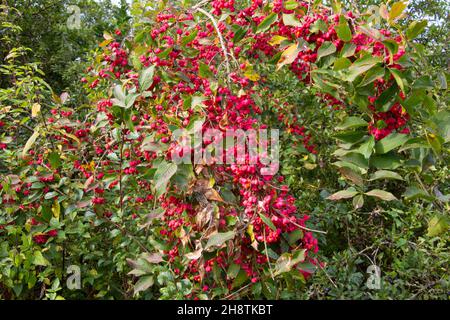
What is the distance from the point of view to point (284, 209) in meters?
1.20

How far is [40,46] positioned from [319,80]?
387cm

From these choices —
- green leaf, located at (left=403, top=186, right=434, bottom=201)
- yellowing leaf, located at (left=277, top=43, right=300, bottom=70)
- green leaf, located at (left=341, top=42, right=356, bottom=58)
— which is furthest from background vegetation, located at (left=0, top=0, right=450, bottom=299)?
yellowing leaf, located at (left=277, top=43, right=300, bottom=70)

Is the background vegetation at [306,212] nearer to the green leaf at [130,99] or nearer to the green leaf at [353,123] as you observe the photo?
the green leaf at [353,123]

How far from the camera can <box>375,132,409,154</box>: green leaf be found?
111cm

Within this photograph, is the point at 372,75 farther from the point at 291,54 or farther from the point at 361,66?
the point at 291,54

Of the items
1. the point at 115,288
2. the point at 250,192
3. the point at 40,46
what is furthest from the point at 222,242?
the point at 40,46

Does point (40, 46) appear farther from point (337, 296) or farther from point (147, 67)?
point (337, 296)

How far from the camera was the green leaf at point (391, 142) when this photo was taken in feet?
3.64

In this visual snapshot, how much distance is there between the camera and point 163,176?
48.2 inches

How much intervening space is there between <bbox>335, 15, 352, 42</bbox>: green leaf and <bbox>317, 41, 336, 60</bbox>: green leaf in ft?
0.17

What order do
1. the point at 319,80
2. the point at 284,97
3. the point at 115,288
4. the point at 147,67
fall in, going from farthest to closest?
the point at 284,97 → the point at 115,288 → the point at 147,67 → the point at 319,80

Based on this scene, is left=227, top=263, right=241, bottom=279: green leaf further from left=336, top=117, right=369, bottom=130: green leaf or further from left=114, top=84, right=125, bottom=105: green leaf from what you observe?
left=114, top=84, right=125, bottom=105: green leaf

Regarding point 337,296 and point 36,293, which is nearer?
point 337,296

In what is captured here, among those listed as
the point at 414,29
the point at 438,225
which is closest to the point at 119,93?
the point at 414,29
